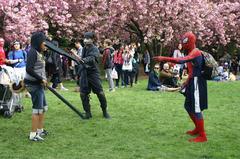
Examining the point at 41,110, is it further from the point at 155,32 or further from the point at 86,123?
the point at 155,32

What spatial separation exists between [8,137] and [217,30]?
23.9 m

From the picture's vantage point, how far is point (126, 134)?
28.6 ft

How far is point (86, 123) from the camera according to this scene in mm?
9828

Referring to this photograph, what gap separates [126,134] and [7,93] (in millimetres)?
3063

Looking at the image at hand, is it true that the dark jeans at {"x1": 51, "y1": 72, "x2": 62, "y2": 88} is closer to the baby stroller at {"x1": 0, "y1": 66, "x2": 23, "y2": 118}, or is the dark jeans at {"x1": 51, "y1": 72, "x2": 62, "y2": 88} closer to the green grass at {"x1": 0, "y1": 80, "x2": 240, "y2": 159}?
the green grass at {"x1": 0, "y1": 80, "x2": 240, "y2": 159}

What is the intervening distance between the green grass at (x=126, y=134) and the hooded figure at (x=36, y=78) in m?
0.39

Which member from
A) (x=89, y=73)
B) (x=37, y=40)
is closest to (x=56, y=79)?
(x=89, y=73)

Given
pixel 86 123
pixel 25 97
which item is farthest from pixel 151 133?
pixel 25 97

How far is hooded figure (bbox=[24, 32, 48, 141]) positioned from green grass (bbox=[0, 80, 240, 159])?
387 mm

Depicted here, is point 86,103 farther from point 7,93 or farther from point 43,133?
point 43,133

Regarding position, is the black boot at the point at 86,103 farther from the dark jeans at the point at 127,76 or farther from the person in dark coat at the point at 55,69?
the dark jeans at the point at 127,76

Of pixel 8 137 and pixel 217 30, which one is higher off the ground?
pixel 217 30

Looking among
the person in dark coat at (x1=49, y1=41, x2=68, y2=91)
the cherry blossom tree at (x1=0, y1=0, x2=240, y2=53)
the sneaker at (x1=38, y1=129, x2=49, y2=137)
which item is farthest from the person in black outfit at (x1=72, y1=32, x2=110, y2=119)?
the cherry blossom tree at (x1=0, y1=0, x2=240, y2=53)

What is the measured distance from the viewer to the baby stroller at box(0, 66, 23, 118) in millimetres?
9984
